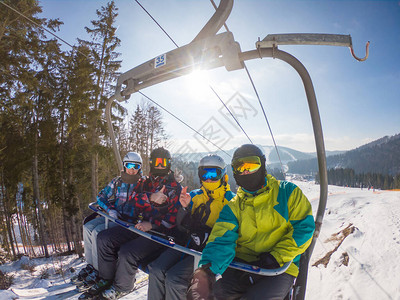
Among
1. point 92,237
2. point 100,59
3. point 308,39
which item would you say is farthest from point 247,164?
point 100,59

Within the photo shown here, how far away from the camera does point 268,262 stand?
198cm

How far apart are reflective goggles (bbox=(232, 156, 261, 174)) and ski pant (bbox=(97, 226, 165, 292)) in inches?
65.8

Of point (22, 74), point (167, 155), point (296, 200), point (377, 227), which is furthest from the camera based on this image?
point (22, 74)

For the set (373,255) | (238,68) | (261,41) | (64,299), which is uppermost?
(261,41)

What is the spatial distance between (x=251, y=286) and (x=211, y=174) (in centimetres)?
139

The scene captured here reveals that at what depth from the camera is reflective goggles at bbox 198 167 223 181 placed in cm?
299

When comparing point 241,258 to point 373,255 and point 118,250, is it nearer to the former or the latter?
point 118,250

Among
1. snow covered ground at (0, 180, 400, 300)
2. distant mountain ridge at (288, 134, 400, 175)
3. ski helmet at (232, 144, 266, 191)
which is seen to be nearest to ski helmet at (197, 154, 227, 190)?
ski helmet at (232, 144, 266, 191)

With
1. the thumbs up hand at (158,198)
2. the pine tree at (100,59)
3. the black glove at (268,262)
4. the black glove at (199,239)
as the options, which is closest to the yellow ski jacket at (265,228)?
the black glove at (268,262)

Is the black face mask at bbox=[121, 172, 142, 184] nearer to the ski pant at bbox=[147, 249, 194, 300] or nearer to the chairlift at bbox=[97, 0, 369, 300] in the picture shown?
the chairlift at bbox=[97, 0, 369, 300]

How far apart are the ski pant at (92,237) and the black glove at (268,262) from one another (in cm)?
245

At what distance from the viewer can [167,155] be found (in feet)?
12.5

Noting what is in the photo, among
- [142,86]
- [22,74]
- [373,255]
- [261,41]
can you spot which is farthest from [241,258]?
[22,74]

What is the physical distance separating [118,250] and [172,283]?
1173 mm
